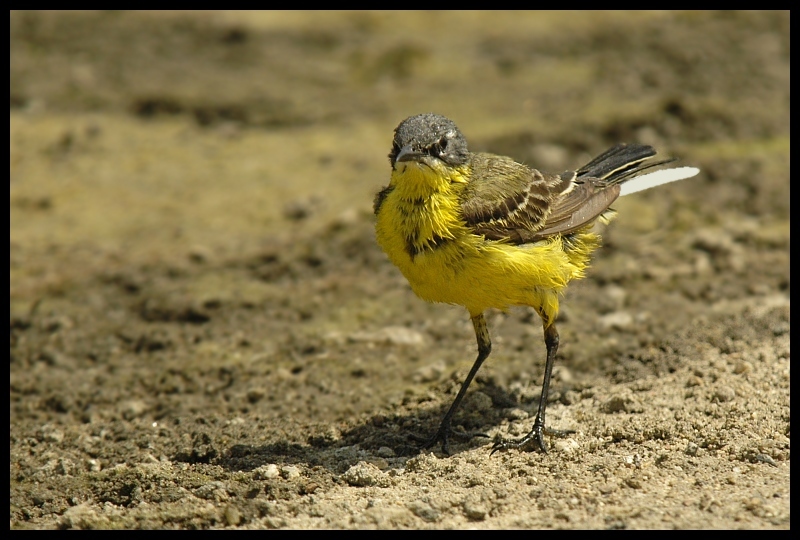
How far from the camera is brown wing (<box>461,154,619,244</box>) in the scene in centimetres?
640

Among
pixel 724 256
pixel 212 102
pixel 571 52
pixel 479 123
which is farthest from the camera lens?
pixel 571 52

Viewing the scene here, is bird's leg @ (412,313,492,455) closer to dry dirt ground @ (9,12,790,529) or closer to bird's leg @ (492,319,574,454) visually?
dry dirt ground @ (9,12,790,529)

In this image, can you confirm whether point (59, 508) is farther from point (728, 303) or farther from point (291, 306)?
point (728, 303)

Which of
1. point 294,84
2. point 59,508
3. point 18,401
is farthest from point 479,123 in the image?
point 59,508

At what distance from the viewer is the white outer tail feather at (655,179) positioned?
751cm

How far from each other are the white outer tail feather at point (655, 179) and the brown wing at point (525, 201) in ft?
0.75

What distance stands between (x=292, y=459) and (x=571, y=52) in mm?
10516

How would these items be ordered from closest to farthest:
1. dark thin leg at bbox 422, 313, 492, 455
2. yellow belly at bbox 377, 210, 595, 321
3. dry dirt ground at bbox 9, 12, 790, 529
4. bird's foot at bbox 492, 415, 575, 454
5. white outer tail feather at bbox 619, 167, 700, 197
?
dry dirt ground at bbox 9, 12, 790, 529 → yellow belly at bbox 377, 210, 595, 321 → bird's foot at bbox 492, 415, 575, 454 → dark thin leg at bbox 422, 313, 492, 455 → white outer tail feather at bbox 619, 167, 700, 197

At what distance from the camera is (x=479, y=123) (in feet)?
42.2

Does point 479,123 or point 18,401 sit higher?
point 479,123

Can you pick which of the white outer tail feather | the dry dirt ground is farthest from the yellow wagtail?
the dry dirt ground

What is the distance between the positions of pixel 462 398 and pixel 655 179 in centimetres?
238

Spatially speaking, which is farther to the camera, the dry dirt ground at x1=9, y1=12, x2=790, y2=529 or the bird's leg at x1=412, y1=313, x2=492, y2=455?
the bird's leg at x1=412, y1=313, x2=492, y2=455

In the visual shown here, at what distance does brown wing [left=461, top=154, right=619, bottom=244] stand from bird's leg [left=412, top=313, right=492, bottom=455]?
79 centimetres
